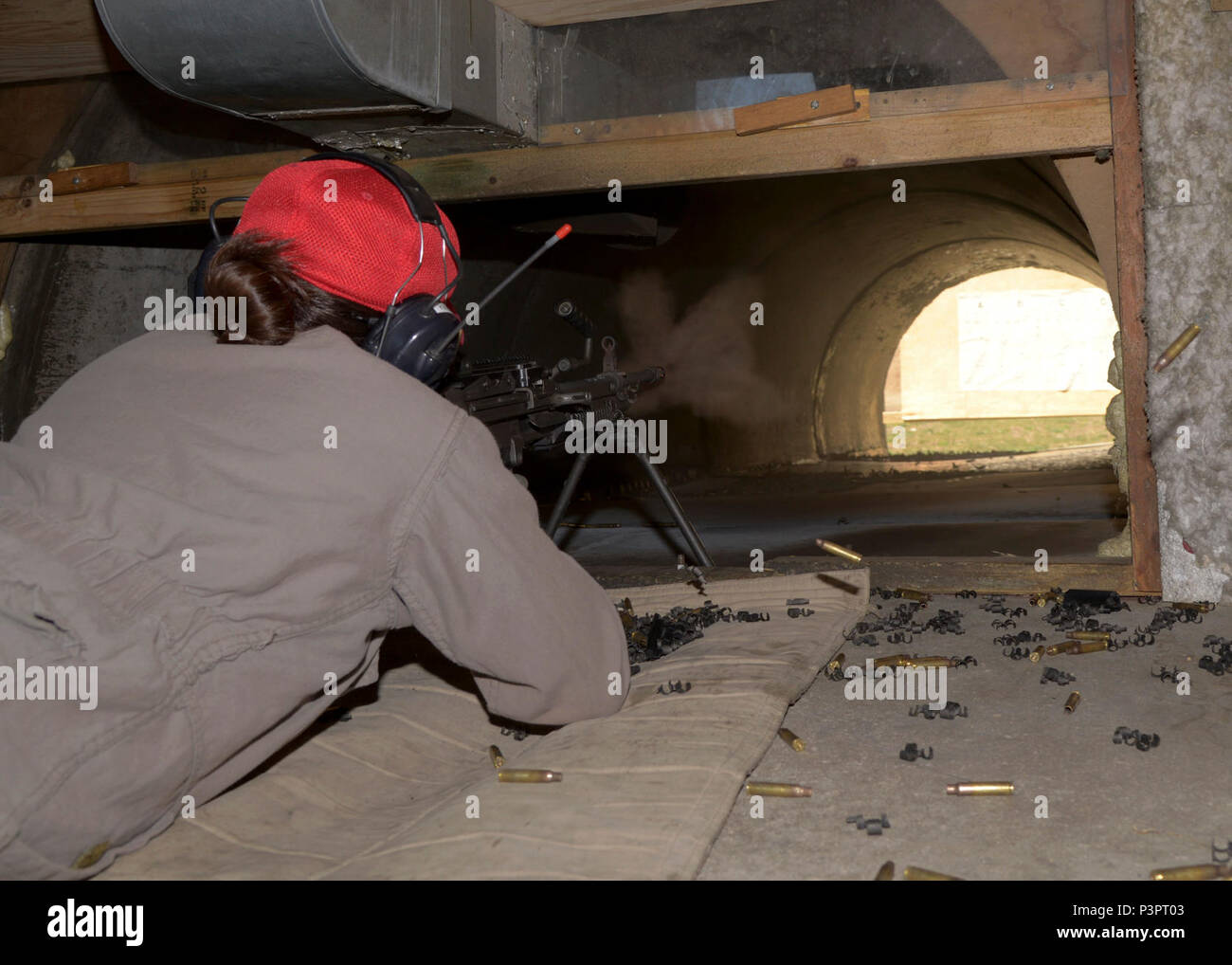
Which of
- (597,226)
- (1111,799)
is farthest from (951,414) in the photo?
(1111,799)

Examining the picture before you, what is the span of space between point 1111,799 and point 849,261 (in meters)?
7.70

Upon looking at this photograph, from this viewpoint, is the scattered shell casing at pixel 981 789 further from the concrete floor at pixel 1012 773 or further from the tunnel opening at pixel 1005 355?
the tunnel opening at pixel 1005 355

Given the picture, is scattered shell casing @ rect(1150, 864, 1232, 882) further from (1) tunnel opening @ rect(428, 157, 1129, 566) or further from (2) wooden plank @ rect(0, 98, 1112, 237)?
(1) tunnel opening @ rect(428, 157, 1129, 566)

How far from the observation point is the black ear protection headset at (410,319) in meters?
1.93

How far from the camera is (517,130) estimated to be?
3891 mm

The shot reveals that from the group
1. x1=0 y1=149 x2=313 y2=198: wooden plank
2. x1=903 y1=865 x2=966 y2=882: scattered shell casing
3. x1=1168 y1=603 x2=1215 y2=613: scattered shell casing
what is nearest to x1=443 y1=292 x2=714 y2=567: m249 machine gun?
x1=0 y1=149 x2=313 y2=198: wooden plank

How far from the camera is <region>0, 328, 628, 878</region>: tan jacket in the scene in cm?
150

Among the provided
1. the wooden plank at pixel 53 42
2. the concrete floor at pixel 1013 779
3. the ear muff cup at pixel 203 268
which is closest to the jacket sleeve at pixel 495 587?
the concrete floor at pixel 1013 779

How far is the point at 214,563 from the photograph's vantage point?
5.25 feet

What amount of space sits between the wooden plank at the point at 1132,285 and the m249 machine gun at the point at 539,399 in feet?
4.96


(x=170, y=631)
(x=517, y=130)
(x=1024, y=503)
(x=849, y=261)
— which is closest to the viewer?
(x=170, y=631)

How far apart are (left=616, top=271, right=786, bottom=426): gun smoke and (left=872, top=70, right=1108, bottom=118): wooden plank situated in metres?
4.44

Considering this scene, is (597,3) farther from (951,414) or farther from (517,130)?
(951,414)

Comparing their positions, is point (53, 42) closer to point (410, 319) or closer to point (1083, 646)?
point (410, 319)
